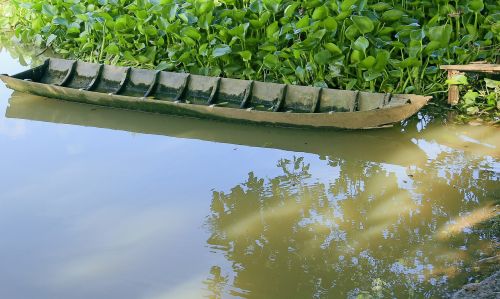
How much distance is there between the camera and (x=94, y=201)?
495cm

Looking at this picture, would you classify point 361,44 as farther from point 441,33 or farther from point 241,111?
point 241,111

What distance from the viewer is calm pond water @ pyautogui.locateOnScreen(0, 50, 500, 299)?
3941mm

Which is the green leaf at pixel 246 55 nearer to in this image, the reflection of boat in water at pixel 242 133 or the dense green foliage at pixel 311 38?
the dense green foliage at pixel 311 38

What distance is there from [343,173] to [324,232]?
101 centimetres

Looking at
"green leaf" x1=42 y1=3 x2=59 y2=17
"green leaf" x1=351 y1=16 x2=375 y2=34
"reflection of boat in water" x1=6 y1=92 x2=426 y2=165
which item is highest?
"green leaf" x1=42 y1=3 x2=59 y2=17

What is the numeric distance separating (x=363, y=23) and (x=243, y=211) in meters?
2.37

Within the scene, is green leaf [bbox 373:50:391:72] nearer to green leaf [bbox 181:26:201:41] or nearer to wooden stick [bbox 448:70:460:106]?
wooden stick [bbox 448:70:460:106]

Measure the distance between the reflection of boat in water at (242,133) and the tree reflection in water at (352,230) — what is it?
0.23m

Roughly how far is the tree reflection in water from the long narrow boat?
534mm

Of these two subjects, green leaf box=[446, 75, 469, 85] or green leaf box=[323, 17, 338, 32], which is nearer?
green leaf box=[446, 75, 469, 85]

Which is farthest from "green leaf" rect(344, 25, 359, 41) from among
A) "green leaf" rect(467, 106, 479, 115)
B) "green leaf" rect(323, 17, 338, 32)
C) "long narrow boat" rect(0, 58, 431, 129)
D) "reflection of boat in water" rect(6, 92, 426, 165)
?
"green leaf" rect(467, 106, 479, 115)

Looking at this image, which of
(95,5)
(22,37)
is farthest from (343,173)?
(22,37)

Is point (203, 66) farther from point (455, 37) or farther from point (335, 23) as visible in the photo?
point (455, 37)

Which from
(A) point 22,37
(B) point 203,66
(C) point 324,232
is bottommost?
Answer: (C) point 324,232
